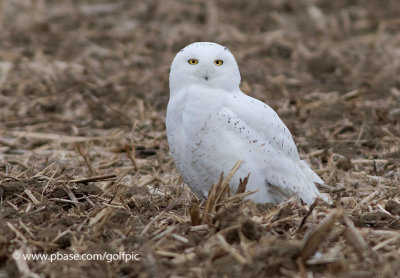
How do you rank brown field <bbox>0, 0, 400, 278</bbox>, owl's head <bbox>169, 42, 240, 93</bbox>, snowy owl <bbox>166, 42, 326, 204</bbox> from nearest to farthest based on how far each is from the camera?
brown field <bbox>0, 0, 400, 278</bbox> < snowy owl <bbox>166, 42, 326, 204</bbox> < owl's head <bbox>169, 42, 240, 93</bbox>

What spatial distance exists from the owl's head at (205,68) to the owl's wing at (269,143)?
0.17 meters

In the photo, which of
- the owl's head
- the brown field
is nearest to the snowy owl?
the owl's head

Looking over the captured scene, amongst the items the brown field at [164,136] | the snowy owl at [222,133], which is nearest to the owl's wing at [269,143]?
the snowy owl at [222,133]

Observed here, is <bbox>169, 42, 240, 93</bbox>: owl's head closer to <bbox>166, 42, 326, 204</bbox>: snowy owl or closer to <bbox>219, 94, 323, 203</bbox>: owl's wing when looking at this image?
<bbox>166, 42, 326, 204</bbox>: snowy owl

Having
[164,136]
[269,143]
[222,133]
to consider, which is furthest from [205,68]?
[164,136]

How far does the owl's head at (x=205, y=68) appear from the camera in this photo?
5.49 metres

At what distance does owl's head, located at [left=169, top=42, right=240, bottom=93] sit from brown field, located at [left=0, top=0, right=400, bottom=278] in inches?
34.8

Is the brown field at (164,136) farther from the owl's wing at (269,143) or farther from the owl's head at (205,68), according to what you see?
the owl's head at (205,68)

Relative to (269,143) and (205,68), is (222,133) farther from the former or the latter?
(205,68)

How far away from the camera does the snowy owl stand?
211 inches

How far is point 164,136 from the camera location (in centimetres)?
812

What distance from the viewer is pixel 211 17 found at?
1290 cm

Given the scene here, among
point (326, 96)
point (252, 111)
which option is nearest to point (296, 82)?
point (326, 96)

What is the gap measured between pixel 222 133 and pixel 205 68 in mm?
510
